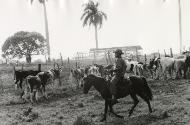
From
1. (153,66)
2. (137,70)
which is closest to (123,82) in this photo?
(137,70)

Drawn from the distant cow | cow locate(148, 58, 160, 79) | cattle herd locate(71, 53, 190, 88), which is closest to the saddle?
the distant cow

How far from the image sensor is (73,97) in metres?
23.2

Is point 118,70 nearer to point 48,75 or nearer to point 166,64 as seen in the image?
point 48,75

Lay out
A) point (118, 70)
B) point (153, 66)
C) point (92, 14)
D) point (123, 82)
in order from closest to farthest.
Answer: point (118, 70) → point (123, 82) → point (153, 66) → point (92, 14)

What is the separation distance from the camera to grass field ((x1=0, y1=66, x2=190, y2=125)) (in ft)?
46.6

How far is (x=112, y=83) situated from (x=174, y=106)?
3.41 meters

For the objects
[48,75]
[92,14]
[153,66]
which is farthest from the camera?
[92,14]

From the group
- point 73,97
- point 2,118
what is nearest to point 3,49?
point 73,97

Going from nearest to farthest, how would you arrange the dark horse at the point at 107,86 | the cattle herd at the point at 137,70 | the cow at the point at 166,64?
the dark horse at the point at 107,86 → the cattle herd at the point at 137,70 → the cow at the point at 166,64

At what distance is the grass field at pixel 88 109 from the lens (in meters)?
14.2

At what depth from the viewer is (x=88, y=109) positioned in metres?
17.9

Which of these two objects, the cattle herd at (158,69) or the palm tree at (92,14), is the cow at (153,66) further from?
the palm tree at (92,14)

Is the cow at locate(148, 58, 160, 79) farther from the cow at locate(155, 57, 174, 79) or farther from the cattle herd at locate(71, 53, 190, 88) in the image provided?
the cow at locate(155, 57, 174, 79)

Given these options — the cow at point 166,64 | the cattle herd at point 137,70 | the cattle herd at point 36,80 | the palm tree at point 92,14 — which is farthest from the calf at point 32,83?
the palm tree at point 92,14
